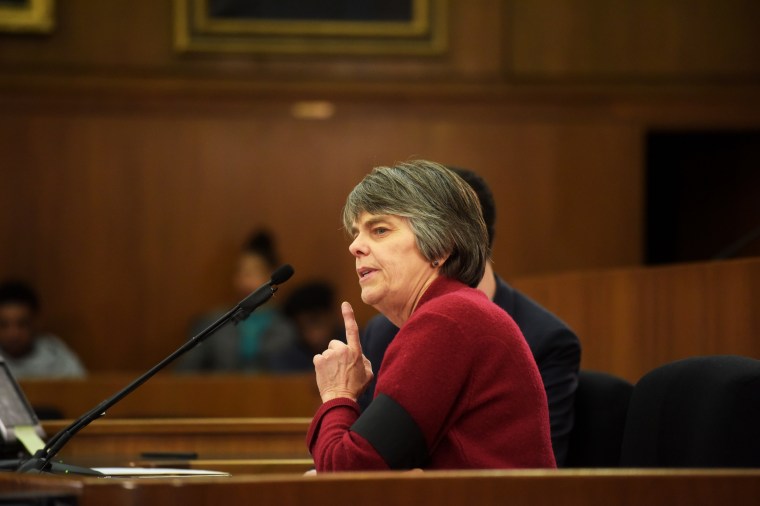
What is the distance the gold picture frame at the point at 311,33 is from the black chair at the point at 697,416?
5168mm

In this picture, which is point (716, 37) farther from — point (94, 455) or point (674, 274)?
point (94, 455)

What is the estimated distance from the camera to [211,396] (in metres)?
6.42

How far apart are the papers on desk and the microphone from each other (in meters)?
0.05

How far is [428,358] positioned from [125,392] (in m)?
0.70

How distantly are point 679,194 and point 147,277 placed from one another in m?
3.61

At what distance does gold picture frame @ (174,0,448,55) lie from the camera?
749cm

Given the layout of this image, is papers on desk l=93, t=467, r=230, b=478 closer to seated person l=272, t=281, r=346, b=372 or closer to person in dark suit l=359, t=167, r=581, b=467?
person in dark suit l=359, t=167, r=581, b=467

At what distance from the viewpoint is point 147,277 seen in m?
7.61

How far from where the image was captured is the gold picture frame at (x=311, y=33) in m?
7.49

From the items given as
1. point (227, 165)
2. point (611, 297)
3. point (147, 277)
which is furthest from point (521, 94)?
point (611, 297)

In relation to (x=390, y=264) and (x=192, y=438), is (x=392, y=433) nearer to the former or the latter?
(x=390, y=264)

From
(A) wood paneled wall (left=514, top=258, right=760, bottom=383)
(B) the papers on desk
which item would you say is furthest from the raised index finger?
(A) wood paneled wall (left=514, top=258, right=760, bottom=383)

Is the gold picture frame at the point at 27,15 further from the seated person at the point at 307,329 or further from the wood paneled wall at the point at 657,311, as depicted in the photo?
the wood paneled wall at the point at 657,311

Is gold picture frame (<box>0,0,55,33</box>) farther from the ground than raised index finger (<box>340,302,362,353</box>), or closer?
farther from the ground
